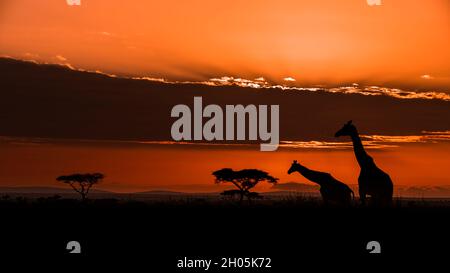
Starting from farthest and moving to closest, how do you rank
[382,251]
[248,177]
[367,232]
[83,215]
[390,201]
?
1. [248,177]
2. [390,201]
3. [83,215]
4. [367,232]
5. [382,251]

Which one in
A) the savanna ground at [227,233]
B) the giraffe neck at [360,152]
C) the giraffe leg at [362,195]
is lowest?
the savanna ground at [227,233]

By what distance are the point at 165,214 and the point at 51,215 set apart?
3351mm

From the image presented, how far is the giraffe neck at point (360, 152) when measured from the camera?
30.7 metres

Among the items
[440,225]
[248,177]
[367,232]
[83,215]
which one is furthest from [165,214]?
[248,177]

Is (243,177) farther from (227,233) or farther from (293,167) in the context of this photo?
(227,233)

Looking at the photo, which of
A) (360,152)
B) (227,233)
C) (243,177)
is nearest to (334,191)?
(360,152)

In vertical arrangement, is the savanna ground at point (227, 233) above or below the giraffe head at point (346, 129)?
below

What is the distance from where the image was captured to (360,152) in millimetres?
31453

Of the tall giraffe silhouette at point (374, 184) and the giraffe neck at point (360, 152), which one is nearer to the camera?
the tall giraffe silhouette at point (374, 184)

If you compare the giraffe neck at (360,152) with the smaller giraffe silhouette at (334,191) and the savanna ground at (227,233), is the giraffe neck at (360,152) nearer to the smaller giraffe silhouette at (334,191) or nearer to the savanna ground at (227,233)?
the smaller giraffe silhouette at (334,191)

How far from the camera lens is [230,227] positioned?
74.4 ft

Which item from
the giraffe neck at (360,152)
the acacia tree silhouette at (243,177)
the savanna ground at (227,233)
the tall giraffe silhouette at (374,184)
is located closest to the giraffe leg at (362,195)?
the tall giraffe silhouette at (374,184)
